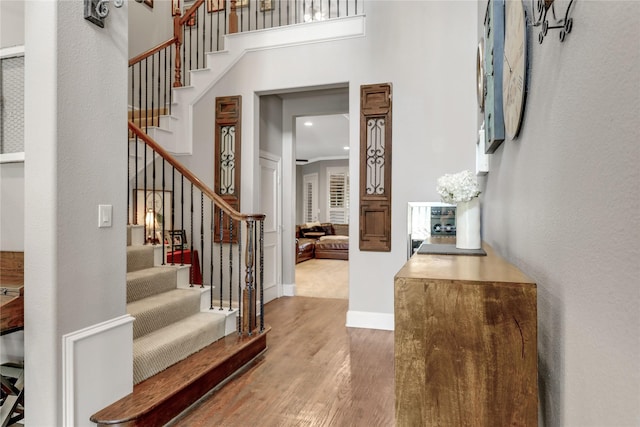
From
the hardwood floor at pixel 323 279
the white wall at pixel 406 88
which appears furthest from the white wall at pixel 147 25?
the hardwood floor at pixel 323 279

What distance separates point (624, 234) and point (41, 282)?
7.07 feet

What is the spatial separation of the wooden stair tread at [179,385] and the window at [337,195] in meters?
9.57

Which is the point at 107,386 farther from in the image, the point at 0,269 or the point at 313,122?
the point at 313,122

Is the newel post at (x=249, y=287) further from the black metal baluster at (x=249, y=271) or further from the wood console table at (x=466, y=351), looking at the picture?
the wood console table at (x=466, y=351)

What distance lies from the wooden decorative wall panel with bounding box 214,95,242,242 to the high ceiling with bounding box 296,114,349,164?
2.50 metres

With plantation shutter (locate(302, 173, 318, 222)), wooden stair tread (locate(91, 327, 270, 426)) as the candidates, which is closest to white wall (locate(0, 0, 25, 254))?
wooden stair tread (locate(91, 327, 270, 426))

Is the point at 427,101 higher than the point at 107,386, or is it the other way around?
the point at 427,101

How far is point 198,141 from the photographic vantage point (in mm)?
4887

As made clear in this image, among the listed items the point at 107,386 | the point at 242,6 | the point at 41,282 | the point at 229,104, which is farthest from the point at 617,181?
the point at 242,6

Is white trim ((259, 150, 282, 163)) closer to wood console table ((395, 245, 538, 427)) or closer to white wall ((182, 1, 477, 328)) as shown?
white wall ((182, 1, 477, 328))

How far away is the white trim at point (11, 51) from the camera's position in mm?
1994

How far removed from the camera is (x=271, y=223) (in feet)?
18.3

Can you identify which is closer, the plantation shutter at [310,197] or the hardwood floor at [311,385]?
the hardwood floor at [311,385]

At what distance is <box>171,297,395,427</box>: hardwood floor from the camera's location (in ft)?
7.66
